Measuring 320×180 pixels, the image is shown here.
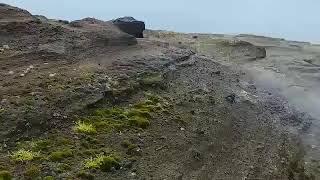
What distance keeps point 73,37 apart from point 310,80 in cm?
2320

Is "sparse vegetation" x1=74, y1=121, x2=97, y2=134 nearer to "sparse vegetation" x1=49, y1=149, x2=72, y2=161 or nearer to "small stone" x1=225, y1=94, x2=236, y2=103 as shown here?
"sparse vegetation" x1=49, y1=149, x2=72, y2=161

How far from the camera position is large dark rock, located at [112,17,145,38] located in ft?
172

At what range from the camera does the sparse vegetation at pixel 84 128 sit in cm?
2764

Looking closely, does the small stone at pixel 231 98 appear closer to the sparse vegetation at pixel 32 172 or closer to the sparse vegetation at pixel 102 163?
the sparse vegetation at pixel 102 163

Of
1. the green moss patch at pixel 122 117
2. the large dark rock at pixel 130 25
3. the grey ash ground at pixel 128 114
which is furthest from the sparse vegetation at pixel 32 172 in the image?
the large dark rock at pixel 130 25

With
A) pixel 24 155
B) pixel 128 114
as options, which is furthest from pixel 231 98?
pixel 24 155

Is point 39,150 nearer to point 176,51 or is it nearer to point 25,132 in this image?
point 25,132

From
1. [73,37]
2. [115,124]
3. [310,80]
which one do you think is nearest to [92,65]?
[73,37]

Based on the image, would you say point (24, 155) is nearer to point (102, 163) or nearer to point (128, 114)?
point (102, 163)

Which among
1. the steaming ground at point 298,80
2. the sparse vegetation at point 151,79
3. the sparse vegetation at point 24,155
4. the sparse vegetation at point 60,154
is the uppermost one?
the sparse vegetation at point 151,79

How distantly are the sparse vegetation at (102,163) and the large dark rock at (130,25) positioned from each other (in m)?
28.5

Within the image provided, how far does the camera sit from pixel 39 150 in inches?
988

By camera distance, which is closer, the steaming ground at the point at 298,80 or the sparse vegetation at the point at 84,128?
the sparse vegetation at the point at 84,128

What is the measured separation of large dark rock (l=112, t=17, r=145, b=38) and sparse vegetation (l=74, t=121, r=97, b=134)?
980 inches
